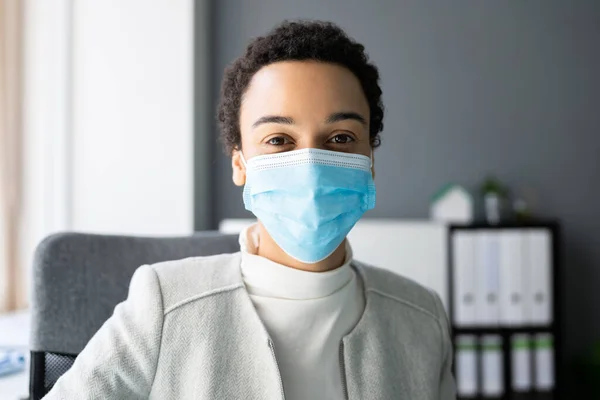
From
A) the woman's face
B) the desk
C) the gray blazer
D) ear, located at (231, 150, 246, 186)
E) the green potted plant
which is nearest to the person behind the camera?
the gray blazer

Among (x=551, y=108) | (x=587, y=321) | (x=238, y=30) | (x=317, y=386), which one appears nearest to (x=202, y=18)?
(x=238, y=30)

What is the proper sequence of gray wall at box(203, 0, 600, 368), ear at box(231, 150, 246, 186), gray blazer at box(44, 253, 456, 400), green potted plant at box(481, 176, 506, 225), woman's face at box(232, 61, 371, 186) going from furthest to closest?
gray wall at box(203, 0, 600, 368) → green potted plant at box(481, 176, 506, 225) → ear at box(231, 150, 246, 186) → woman's face at box(232, 61, 371, 186) → gray blazer at box(44, 253, 456, 400)

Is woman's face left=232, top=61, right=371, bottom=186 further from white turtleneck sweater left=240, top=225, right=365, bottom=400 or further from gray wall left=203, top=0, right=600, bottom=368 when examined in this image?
gray wall left=203, top=0, right=600, bottom=368

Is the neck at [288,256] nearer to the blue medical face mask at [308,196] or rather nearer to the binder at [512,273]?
the blue medical face mask at [308,196]

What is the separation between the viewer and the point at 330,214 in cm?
91

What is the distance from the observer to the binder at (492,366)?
2.38m

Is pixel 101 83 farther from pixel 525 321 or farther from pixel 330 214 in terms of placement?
pixel 525 321

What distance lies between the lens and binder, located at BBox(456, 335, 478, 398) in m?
2.38

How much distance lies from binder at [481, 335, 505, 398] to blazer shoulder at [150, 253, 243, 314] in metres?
1.79

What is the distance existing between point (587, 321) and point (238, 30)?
2335mm

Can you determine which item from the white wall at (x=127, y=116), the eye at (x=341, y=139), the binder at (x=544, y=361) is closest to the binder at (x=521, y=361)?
the binder at (x=544, y=361)

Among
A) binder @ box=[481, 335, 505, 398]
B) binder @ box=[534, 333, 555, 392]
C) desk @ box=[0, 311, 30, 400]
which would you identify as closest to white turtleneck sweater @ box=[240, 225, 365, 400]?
desk @ box=[0, 311, 30, 400]

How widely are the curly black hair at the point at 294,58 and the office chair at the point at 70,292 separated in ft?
1.04

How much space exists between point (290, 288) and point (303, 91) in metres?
0.32
